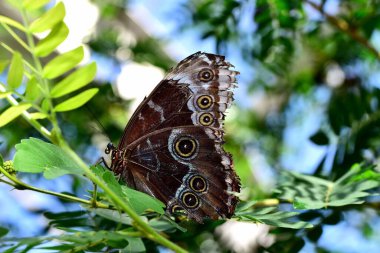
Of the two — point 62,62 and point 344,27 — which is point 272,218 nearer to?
point 62,62

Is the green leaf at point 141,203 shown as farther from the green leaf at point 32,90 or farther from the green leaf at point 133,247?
the green leaf at point 32,90

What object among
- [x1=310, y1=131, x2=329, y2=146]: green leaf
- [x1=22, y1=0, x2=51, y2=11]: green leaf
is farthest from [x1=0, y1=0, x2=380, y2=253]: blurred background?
[x1=22, y1=0, x2=51, y2=11]: green leaf

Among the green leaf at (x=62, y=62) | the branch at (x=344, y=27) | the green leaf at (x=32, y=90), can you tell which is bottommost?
the green leaf at (x=32, y=90)

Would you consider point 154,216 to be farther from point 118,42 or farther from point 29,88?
point 118,42

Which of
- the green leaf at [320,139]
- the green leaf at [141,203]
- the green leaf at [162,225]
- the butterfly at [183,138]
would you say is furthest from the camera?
the green leaf at [320,139]

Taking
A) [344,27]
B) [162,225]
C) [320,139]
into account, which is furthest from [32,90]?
[344,27]

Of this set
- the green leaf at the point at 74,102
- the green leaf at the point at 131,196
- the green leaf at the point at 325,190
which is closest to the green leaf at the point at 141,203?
the green leaf at the point at 131,196

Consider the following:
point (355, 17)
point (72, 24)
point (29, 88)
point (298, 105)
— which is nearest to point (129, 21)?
point (72, 24)
